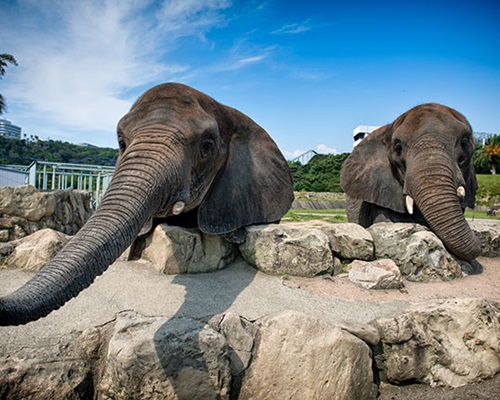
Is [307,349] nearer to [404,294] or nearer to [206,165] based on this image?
[404,294]

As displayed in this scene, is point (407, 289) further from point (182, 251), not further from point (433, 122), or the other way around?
point (182, 251)

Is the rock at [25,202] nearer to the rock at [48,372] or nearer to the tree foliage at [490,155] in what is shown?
the rock at [48,372]

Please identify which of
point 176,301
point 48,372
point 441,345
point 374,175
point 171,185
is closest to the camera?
point 48,372

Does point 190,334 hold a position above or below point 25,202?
below

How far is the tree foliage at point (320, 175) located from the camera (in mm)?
43844

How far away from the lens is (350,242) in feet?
16.3

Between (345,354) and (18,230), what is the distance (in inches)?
249

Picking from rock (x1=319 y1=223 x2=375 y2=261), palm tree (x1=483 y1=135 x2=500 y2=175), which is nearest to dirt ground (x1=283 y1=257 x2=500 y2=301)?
rock (x1=319 y1=223 x2=375 y2=261)

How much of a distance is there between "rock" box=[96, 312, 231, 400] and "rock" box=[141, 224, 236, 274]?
1.33m

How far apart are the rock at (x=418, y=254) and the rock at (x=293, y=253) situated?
826 mm

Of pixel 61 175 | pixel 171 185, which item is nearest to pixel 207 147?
pixel 171 185

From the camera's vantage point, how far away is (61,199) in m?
8.34

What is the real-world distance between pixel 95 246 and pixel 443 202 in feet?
13.5

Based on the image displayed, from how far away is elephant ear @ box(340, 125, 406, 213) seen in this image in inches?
247
